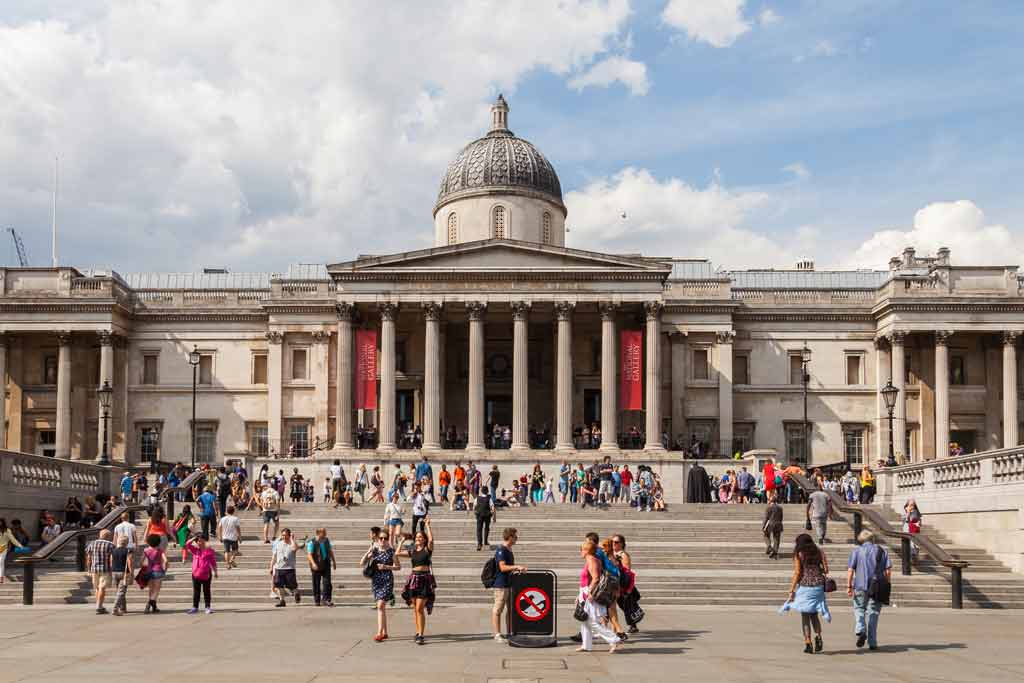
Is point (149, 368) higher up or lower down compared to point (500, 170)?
lower down

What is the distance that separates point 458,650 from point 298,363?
138 ft

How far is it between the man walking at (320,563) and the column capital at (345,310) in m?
28.4

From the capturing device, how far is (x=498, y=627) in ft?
58.0

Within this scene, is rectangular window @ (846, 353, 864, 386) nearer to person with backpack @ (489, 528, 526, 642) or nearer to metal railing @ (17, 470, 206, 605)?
metal railing @ (17, 470, 206, 605)

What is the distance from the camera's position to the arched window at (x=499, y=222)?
57.8 meters

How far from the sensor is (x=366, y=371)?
169ft

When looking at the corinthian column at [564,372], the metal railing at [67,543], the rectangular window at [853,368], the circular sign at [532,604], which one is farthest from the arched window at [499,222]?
the circular sign at [532,604]

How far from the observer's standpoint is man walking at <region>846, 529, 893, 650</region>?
17.4 meters

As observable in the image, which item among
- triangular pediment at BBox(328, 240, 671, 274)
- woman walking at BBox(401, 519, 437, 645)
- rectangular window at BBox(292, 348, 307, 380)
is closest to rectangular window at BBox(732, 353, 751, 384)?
triangular pediment at BBox(328, 240, 671, 274)

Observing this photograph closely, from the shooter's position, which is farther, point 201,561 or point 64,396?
point 64,396

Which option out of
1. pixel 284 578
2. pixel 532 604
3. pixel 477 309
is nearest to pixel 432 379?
pixel 477 309

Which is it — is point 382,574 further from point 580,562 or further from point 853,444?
point 853,444

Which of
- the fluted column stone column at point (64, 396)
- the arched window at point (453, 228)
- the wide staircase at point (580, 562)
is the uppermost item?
the arched window at point (453, 228)

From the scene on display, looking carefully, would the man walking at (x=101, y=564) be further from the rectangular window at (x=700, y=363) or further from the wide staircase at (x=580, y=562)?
the rectangular window at (x=700, y=363)
